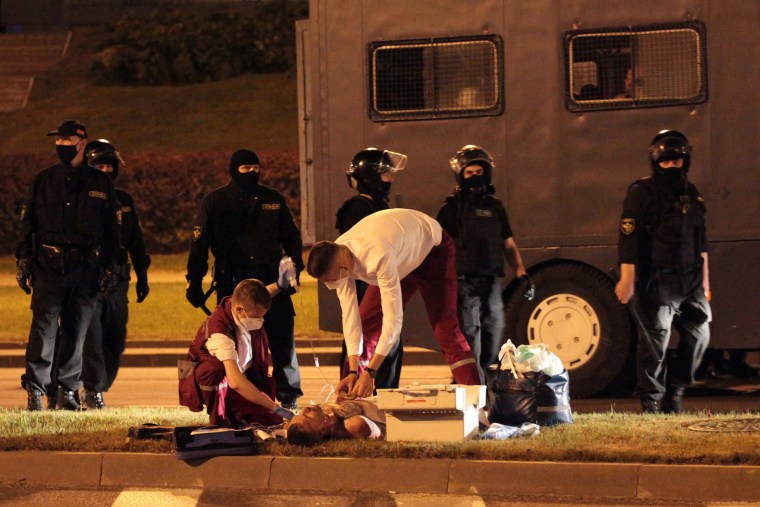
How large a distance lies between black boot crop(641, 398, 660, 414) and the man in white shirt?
1.41m

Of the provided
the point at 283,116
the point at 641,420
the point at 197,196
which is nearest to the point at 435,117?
the point at 641,420

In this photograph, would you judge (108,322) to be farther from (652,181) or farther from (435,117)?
(652,181)

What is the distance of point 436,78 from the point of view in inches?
456

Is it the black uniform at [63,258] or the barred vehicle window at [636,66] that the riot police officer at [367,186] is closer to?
the black uniform at [63,258]

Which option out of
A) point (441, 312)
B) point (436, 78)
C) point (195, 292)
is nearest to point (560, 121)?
point (436, 78)

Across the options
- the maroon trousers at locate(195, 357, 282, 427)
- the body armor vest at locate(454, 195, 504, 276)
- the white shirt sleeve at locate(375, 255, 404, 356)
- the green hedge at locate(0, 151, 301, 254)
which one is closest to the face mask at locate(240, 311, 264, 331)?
the maroon trousers at locate(195, 357, 282, 427)

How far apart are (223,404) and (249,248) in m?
1.82

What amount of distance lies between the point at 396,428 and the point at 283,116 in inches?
1138

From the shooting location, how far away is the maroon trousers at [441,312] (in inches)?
348

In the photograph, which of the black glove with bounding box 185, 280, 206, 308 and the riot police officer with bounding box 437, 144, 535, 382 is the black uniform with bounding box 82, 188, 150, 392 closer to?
the black glove with bounding box 185, 280, 206, 308

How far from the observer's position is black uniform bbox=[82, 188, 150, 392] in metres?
10.7

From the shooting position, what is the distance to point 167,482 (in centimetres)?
767

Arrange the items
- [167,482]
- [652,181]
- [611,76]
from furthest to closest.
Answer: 1. [611,76]
2. [652,181]
3. [167,482]

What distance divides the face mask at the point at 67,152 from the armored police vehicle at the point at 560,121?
2.18 meters
